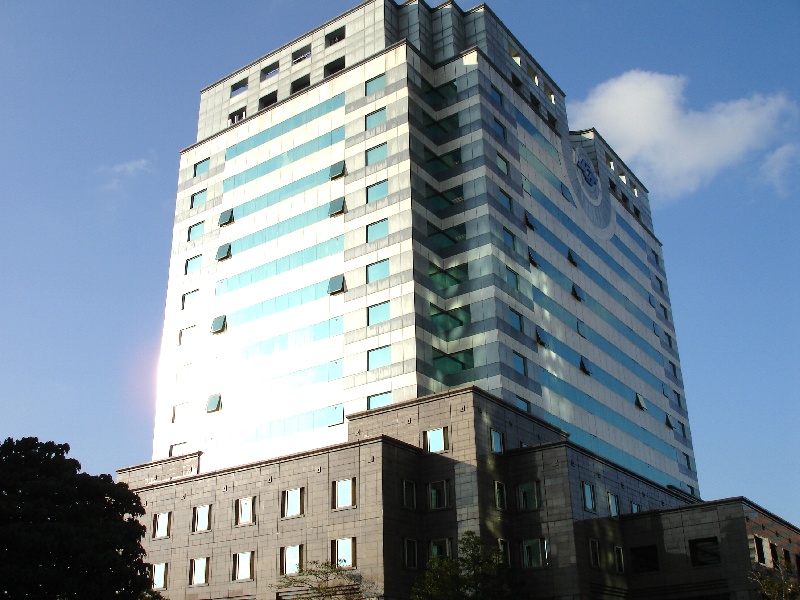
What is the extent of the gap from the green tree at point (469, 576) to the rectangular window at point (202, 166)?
55457 millimetres

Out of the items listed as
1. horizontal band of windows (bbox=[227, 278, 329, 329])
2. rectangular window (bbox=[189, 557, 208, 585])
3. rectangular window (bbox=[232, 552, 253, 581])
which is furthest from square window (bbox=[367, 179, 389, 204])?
rectangular window (bbox=[189, 557, 208, 585])

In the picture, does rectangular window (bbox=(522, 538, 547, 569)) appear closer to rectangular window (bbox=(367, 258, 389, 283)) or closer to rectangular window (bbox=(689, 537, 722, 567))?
rectangular window (bbox=(689, 537, 722, 567))

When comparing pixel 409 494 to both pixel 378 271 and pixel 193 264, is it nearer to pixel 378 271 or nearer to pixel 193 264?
pixel 378 271

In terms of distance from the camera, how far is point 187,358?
276 feet

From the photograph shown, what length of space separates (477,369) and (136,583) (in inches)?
1293

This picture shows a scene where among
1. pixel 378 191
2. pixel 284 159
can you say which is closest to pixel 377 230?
pixel 378 191

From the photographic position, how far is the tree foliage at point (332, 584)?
52.9 m

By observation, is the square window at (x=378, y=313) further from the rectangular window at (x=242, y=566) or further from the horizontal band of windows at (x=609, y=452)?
the rectangular window at (x=242, y=566)

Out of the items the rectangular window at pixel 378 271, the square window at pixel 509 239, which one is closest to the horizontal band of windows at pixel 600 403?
the square window at pixel 509 239

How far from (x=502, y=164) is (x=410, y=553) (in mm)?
38320

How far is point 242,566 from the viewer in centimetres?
5962

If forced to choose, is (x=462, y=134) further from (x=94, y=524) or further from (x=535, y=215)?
(x=94, y=524)

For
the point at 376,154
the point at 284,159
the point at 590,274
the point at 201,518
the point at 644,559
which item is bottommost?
the point at 644,559

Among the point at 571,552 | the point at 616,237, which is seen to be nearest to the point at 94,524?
the point at 571,552
